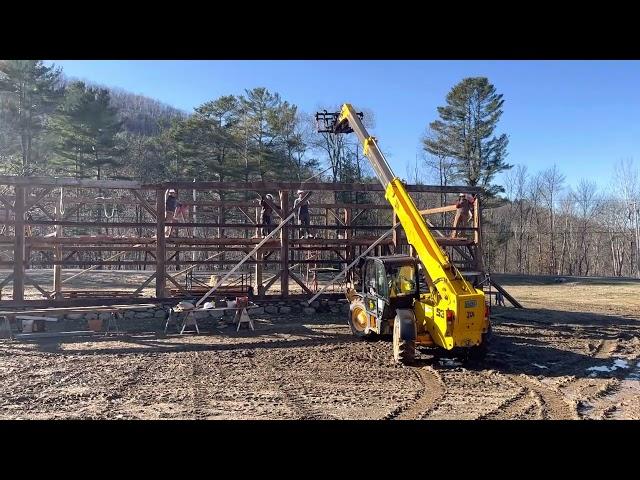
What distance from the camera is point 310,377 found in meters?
8.63

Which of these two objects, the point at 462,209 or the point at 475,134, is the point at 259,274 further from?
the point at 475,134

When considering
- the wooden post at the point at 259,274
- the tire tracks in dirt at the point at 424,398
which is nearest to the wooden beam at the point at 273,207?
the wooden post at the point at 259,274

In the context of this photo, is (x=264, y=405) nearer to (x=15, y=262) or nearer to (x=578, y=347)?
(x=578, y=347)

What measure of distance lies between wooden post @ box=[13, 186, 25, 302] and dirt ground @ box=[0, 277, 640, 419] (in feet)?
8.17

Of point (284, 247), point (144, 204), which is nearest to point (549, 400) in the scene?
point (284, 247)

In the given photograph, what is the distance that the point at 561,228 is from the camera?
163ft

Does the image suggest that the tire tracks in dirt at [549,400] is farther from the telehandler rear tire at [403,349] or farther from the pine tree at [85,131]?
the pine tree at [85,131]

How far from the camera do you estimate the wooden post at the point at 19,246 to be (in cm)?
1320

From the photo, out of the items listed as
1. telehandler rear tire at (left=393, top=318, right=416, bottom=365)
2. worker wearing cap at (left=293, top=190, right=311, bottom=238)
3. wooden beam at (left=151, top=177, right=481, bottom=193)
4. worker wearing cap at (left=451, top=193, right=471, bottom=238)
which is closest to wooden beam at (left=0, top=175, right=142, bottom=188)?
wooden beam at (left=151, top=177, right=481, bottom=193)

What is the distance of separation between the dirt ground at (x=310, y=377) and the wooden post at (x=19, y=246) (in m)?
2.49

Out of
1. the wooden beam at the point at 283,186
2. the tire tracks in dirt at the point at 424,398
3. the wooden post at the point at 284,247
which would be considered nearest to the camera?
the tire tracks in dirt at the point at 424,398

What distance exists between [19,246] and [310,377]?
9.58 metres

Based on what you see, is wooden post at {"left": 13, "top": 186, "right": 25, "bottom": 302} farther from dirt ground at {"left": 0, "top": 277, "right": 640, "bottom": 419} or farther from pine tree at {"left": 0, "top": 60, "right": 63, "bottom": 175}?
pine tree at {"left": 0, "top": 60, "right": 63, "bottom": 175}
